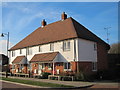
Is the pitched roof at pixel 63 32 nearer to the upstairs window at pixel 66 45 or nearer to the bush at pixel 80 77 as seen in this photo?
the upstairs window at pixel 66 45

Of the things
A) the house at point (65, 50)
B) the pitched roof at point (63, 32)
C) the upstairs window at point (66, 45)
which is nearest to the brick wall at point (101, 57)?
the house at point (65, 50)

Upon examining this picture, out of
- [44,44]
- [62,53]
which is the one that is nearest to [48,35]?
[44,44]

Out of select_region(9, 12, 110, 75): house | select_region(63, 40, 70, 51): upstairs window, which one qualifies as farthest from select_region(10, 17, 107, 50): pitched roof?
select_region(63, 40, 70, 51): upstairs window

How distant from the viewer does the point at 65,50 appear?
24750mm

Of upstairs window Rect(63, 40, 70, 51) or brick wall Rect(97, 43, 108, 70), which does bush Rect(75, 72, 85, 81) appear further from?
brick wall Rect(97, 43, 108, 70)

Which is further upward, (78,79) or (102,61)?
(102,61)

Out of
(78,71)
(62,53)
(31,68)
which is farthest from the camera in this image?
(31,68)

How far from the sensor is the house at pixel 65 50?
23.6 m

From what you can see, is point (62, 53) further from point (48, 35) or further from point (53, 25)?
point (53, 25)

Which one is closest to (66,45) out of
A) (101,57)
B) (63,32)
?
(63,32)

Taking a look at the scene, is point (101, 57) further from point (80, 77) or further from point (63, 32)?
point (80, 77)

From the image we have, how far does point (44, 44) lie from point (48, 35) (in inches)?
82.0

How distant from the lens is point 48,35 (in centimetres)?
2961

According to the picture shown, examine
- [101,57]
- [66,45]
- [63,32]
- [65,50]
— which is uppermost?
[63,32]
